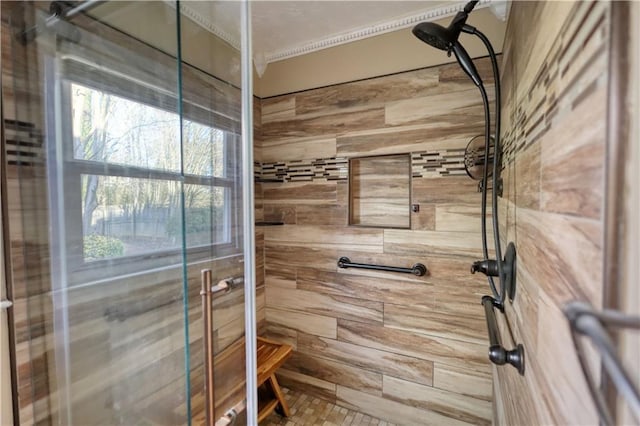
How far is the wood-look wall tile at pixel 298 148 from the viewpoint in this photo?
1.91 metres

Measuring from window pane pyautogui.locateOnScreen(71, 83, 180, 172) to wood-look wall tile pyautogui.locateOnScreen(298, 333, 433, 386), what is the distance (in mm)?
1514

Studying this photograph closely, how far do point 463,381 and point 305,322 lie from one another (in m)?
1.03

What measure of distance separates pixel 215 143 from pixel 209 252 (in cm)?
42

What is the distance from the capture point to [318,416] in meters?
1.86

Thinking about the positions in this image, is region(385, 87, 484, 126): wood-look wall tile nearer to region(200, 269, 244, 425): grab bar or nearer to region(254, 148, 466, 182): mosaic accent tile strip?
region(254, 148, 466, 182): mosaic accent tile strip

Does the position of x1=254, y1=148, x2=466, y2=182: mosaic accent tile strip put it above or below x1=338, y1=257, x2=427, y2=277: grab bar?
above

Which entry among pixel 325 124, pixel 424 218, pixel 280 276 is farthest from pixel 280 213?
pixel 424 218

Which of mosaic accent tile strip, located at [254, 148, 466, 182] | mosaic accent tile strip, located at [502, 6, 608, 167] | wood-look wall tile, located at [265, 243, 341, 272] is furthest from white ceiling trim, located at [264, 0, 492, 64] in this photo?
wood-look wall tile, located at [265, 243, 341, 272]

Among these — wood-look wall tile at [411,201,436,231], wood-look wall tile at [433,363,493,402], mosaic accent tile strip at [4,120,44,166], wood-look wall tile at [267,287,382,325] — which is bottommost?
wood-look wall tile at [433,363,493,402]

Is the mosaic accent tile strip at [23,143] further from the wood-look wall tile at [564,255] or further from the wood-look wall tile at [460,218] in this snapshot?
the wood-look wall tile at [460,218]

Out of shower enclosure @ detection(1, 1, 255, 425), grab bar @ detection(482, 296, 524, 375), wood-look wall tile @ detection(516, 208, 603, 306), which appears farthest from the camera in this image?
shower enclosure @ detection(1, 1, 255, 425)

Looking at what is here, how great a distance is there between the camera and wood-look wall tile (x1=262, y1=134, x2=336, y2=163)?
6.27 ft

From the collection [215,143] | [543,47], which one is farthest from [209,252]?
[543,47]

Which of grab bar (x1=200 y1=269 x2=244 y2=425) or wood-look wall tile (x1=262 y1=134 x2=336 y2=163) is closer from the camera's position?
grab bar (x1=200 y1=269 x2=244 y2=425)
